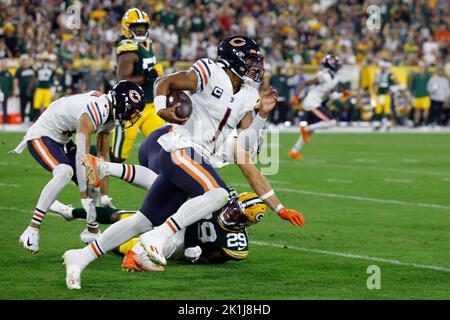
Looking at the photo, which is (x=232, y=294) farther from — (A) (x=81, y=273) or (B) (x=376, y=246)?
(B) (x=376, y=246)

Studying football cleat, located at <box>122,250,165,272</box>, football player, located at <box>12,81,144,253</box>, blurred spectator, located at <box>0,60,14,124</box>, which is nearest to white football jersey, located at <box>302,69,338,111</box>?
blurred spectator, located at <box>0,60,14,124</box>

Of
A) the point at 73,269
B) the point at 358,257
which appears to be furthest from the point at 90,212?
the point at 358,257

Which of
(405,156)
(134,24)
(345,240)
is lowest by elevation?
(405,156)

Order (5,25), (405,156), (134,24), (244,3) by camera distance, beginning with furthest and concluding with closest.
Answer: (244,3) → (5,25) → (405,156) → (134,24)

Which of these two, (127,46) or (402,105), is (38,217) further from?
(402,105)

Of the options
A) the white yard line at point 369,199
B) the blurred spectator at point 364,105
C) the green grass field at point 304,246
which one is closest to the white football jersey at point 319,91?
the green grass field at point 304,246

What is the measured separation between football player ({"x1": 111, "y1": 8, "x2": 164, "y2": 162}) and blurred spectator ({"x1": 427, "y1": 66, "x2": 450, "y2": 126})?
17182mm

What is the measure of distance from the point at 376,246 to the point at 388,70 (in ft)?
59.0

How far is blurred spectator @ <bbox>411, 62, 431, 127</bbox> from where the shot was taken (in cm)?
2645

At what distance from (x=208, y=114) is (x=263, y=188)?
597 mm

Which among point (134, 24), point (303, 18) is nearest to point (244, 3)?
point (303, 18)

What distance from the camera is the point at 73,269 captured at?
584 centimetres

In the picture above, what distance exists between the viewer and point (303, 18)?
93.3 feet

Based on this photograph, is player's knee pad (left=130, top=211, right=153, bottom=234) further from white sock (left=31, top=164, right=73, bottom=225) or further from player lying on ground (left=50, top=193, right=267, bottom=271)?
white sock (left=31, top=164, right=73, bottom=225)
